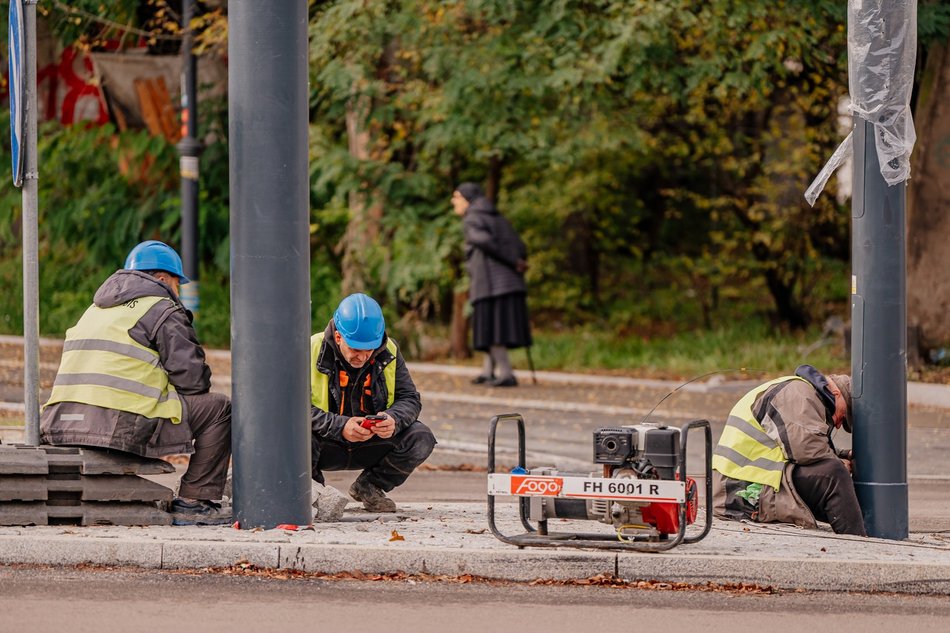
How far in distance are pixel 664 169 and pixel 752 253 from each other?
225 cm

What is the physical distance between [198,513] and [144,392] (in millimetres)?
746

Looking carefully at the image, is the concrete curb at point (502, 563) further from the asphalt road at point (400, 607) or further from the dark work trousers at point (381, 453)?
the dark work trousers at point (381, 453)

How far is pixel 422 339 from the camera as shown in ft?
63.0

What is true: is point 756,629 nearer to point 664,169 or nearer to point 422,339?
point 422,339

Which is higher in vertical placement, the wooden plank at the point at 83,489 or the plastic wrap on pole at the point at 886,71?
the plastic wrap on pole at the point at 886,71

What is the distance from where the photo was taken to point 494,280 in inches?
615

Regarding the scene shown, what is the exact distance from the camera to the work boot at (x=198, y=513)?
24.9ft

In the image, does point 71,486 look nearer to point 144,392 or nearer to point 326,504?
point 144,392

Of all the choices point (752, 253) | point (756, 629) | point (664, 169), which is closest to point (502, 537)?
point (756, 629)

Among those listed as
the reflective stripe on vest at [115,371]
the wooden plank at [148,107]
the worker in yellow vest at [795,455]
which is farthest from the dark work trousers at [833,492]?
the wooden plank at [148,107]

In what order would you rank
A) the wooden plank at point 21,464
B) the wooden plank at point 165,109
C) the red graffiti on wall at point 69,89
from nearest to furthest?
the wooden plank at point 21,464, the wooden plank at point 165,109, the red graffiti on wall at point 69,89

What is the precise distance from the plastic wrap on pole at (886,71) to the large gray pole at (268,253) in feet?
9.41

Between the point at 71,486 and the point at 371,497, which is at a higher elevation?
the point at 71,486

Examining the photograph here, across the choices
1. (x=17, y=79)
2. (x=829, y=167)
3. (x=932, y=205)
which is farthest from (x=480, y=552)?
(x=932, y=205)
